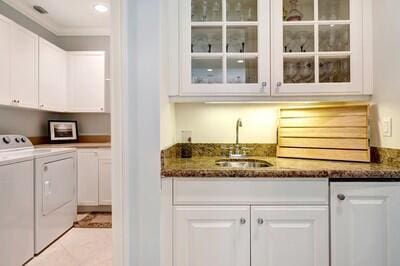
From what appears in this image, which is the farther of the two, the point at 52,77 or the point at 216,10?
the point at 52,77

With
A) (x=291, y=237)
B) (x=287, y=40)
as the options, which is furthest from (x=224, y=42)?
(x=291, y=237)

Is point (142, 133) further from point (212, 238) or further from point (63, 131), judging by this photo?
point (63, 131)

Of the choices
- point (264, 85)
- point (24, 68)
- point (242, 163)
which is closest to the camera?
point (264, 85)

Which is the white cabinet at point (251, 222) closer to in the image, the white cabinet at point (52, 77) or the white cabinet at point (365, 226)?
the white cabinet at point (365, 226)

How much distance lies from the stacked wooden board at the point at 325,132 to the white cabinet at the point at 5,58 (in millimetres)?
2592

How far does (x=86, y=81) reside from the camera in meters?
3.58

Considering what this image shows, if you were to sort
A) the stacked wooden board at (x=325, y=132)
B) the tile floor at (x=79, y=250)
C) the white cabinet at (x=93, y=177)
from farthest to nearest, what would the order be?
the white cabinet at (x=93, y=177) → the tile floor at (x=79, y=250) → the stacked wooden board at (x=325, y=132)

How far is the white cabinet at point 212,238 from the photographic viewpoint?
1.40 meters

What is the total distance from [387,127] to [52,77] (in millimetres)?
3586

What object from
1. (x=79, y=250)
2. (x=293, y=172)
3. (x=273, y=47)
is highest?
(x=273, y=47)

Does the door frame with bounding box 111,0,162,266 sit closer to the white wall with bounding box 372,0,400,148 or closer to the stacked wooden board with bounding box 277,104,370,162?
the stacked wooden board with bounding box 277,104,370,162

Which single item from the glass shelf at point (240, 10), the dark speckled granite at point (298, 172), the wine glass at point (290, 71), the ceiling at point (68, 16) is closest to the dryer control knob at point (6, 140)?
the ceiling at point (68, 16)

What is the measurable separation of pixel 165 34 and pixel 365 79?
4.35ft

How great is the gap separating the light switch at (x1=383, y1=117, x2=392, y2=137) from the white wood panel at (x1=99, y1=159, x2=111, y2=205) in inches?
117
